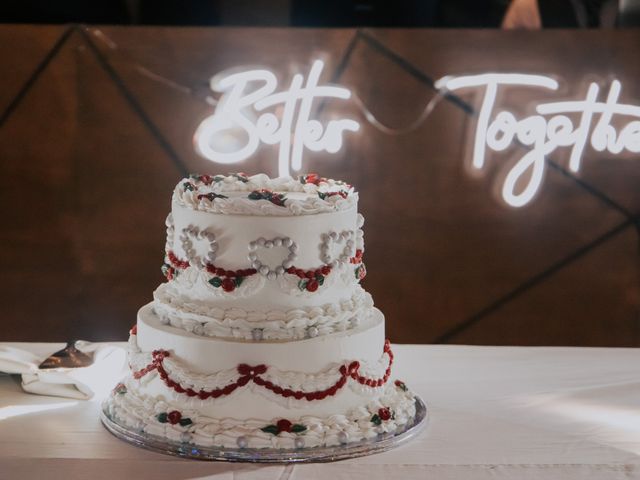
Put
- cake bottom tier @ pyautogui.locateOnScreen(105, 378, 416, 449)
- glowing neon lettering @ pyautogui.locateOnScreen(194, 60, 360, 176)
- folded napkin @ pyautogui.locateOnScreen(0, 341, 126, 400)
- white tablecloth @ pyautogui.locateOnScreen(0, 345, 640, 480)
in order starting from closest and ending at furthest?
1. white tablecloth @ pyautogui.locateOnScreen(0, 345, 640, 480)
2. cake bottom tier @ pyautogui.locateOnScreen(105, 378, 416, 449)
3. folded napkin @ pyautogui.locateOnScreen(0, 341, 126, 400)
4. glowing neon lettering @ pyautogui.locateOnScreen(194, 60, 360, 176)

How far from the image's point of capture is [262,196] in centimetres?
231

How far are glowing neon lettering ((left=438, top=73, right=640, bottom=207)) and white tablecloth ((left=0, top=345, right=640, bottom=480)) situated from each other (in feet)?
6.73

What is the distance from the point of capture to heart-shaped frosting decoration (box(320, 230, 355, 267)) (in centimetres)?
234

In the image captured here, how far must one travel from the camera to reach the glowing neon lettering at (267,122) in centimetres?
478

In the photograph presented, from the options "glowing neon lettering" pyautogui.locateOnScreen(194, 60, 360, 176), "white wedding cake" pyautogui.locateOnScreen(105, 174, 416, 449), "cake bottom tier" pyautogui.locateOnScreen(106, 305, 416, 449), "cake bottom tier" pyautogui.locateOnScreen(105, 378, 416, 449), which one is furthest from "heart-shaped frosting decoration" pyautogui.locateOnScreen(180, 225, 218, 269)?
"glowing neon lettering" pyautogui.locateOnScreen(194, 60, 360, 176)

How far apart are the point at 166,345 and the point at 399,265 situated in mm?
2724

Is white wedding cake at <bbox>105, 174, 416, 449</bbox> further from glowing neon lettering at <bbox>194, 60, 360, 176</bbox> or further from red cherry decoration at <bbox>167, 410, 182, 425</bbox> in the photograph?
glowing neon lettering at <bbox>194, 60, 360, 176</bbox>

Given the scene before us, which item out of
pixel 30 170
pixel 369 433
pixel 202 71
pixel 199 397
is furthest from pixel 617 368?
pixel 30 170

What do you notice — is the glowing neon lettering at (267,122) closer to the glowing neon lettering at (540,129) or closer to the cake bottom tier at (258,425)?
the glowing neon lettering at (540,129)

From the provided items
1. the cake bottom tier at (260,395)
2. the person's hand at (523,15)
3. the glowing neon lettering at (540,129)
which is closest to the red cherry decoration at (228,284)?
the cake bottom tier at (260,395)

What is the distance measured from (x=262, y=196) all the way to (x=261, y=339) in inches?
12.6

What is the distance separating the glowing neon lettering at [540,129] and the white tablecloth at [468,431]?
2052 millimetres

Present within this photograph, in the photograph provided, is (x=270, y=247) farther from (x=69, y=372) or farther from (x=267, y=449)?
(x=69, y=372)

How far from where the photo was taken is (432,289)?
16.4 feet
